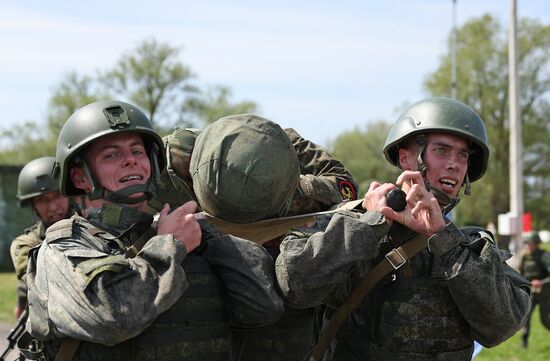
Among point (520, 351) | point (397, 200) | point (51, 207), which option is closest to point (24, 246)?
point (51, 207)

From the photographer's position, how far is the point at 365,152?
6950 centimetres

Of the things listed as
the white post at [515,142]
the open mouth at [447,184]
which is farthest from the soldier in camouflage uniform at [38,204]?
the white post at [515,142]

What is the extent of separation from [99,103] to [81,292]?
120 centimetres

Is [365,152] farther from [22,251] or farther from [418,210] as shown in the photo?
[418,210]

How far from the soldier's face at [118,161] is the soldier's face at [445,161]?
131 centimetres

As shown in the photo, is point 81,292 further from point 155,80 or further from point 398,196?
point 155,80

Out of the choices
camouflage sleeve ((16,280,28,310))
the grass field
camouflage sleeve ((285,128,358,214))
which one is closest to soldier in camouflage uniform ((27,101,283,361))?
camouflage sleeve ((285,128,358,214))

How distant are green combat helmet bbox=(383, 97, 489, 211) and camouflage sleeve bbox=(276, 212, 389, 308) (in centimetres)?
62

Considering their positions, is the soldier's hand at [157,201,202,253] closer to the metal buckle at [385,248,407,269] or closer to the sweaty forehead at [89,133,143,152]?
the sweaty forehead at [89,133,143,152]

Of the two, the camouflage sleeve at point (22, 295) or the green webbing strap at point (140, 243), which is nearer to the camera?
the green webbing strap at point (140, 243)

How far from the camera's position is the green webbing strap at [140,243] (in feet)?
11.6

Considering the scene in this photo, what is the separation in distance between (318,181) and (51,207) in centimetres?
431

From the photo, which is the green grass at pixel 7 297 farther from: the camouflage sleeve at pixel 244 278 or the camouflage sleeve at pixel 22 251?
the camouflage sleeve at pixel 244 278

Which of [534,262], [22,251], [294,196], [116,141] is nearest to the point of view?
[116,141]
